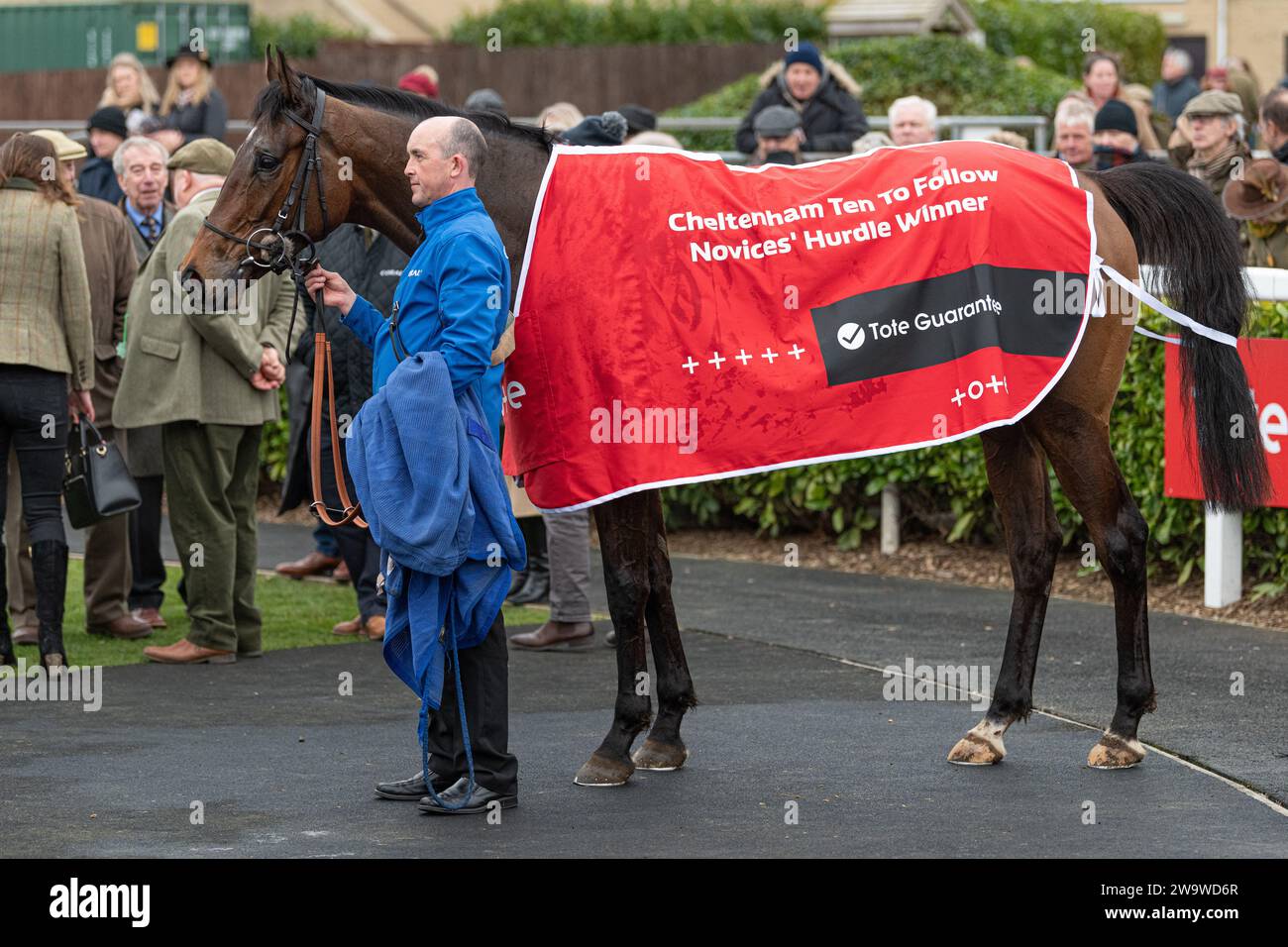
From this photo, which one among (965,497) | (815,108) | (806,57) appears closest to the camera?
(965,497)

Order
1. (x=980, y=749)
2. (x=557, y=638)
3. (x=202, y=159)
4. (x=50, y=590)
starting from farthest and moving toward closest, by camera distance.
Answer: (x=202, y=159)
(x=557, y=638)
(x=50, y=590)
(x=980, y=749)

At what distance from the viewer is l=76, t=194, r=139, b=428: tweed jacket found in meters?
8.88

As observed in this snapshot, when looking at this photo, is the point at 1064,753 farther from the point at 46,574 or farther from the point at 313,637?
the point at 46,574

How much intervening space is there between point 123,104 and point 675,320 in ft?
30.4

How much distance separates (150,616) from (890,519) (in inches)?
159

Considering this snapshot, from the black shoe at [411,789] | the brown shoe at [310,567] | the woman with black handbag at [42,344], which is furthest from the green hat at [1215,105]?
the black shoe at [411,789]

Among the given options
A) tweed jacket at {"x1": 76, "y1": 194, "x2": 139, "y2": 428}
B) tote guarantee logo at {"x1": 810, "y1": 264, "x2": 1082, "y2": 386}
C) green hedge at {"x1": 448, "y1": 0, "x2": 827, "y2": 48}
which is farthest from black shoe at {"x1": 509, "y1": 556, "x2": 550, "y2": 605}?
green hedge at {"x1": 448, "y1": 0, "x2": 827, "y2": 48}

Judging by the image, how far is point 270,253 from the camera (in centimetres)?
613

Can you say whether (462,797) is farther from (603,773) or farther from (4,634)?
(4,634)

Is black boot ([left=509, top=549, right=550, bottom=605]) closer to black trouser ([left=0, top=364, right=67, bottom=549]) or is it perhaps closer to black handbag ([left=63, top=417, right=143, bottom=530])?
black handbag ([left=63, top=417, right=143, bottom=530])

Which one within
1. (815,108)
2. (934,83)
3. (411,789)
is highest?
(934,83)

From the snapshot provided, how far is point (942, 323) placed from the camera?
6418 mm

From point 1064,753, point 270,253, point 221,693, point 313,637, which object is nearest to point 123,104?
point 313,637

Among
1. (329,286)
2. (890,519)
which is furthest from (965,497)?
(329,286)
